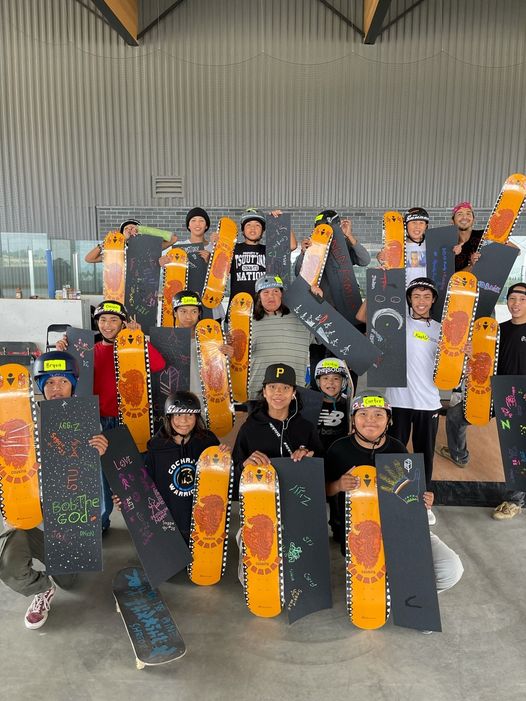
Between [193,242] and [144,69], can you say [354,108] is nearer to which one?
[144,69]

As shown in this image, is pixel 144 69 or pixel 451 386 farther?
pixel 144 69

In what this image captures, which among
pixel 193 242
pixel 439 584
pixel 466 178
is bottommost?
pixel 439 584

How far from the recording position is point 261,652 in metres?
2.19

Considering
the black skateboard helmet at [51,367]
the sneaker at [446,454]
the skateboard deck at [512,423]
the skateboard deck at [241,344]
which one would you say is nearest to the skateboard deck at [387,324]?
the skateboard deck at [512,423]

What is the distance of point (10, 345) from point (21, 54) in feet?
18.7

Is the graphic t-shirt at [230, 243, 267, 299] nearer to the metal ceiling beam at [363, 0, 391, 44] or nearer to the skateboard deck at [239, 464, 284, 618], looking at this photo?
the skateboard deck at [239, 464, 284, 618]

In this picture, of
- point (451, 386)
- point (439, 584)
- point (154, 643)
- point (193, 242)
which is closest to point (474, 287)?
point (451, 386)

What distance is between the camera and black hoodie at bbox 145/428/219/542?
8.69 feet

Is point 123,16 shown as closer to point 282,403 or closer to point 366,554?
point 282,403

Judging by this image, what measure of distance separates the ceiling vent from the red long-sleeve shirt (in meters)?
6.93

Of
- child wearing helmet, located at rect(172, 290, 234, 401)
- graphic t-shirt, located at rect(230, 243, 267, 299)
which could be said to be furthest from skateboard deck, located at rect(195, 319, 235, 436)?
graphic t-shirt, located at rect(230, 243, 267, 299)

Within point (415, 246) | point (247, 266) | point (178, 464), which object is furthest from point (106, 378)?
point (415, 246)

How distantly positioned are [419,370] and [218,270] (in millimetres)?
1682

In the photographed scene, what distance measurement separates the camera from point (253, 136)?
929 cm
